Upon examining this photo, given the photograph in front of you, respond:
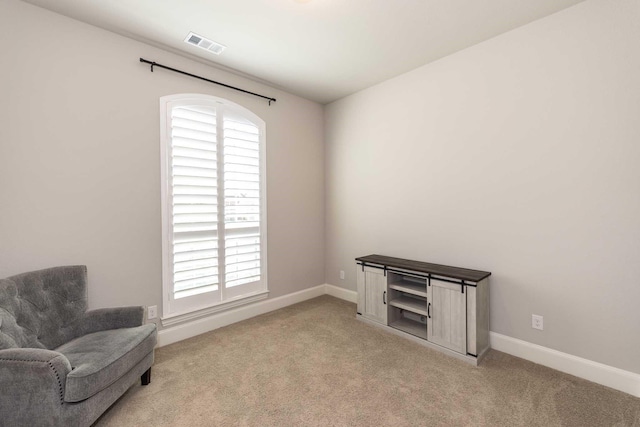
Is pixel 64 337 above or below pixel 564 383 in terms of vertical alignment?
above

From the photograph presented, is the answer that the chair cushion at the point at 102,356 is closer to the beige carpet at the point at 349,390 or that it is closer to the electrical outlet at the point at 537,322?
the beige carpet at the point at 349,390

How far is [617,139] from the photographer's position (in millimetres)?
2023

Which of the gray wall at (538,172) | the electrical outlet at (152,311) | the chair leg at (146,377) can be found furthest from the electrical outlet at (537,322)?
the electrical outlet at (152,311)

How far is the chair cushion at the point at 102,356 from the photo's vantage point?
4.96ft

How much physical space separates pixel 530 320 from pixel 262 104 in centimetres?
362

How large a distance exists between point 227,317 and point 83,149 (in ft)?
7.04

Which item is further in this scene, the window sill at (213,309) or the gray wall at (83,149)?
the window sill at (213,309)

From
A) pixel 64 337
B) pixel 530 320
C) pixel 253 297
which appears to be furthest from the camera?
pixel 253 297

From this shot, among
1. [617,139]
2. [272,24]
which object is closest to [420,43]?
[272,24]

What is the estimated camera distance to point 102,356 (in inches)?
66.8

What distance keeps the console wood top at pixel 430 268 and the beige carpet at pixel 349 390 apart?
2.38 feet

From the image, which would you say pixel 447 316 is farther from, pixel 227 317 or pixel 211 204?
pixel 211 204

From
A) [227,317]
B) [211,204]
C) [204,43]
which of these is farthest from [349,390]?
[204,43]

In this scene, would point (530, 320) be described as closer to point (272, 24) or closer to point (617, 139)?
point (617, 139)
